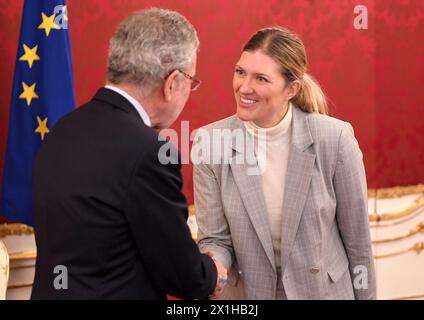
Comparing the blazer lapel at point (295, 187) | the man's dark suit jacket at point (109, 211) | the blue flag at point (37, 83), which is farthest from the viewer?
the blue flag at point (37, 83)

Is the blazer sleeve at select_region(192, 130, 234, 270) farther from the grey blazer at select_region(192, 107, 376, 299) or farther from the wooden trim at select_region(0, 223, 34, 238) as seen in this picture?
the wooden trim at select_region(0, 223, 34, 238)

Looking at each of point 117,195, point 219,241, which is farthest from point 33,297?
point 219,241

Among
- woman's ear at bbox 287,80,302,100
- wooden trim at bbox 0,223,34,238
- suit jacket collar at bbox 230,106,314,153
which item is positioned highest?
woman's ear at bbox 287,80,302,100

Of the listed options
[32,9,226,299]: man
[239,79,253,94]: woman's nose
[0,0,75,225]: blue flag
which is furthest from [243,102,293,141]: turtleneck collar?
[0,0,75,225]: blue flag

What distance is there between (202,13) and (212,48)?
20 centimetres

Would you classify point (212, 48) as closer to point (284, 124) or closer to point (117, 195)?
point (284, 124)

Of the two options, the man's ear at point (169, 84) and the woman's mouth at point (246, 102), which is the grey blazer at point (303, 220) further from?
the man's ear at point (169, 84)

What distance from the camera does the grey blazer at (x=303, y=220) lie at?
2410 mm

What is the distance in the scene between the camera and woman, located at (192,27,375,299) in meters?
2.41

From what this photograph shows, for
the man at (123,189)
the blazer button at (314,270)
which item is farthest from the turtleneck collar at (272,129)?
the man at (123,189)

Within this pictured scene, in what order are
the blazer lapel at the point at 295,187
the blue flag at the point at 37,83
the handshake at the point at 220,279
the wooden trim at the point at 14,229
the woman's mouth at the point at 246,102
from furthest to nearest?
the wooden trim at the point at 14,229 < the blue flag at the point at 37,83 < the woman's mouth at the point at 246,102 < the blazer lapel at the point at 295,187 < the handshake at the point at 220,279

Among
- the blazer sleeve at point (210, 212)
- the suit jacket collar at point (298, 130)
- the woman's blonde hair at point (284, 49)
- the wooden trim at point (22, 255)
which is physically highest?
the woman's blonde hair at point (284, 49)

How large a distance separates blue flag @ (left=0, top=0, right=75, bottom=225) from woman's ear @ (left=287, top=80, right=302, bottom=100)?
1.22 meters

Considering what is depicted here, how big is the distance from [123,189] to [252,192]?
0.79 m
